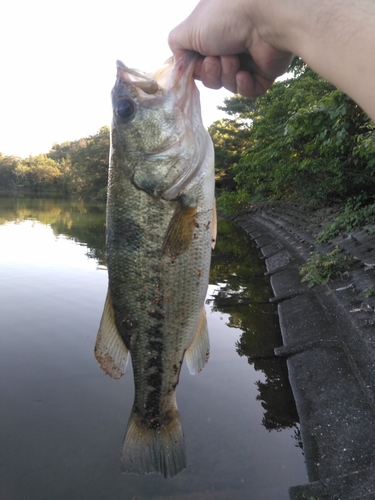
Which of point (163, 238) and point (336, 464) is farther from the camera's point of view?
point (336, 464)

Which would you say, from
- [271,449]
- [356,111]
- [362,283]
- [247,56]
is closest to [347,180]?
[356,111]

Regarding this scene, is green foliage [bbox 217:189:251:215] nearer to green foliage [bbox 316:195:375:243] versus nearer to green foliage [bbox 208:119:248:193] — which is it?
green foliage [bbox 208:119:248:193]

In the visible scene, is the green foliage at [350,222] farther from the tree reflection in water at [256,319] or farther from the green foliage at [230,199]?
the green foliage at [230,199]

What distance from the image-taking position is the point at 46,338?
30.0 ft

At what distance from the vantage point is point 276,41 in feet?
5.86

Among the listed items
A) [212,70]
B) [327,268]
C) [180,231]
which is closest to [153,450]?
[180,231]

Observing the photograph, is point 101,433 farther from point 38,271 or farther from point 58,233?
point 58,233

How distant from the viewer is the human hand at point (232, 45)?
6.15 feet

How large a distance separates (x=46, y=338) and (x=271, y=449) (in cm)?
602

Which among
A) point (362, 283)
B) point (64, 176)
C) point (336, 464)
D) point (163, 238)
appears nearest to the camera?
point (163, 238)

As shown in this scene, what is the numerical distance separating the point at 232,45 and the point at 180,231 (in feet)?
3.59

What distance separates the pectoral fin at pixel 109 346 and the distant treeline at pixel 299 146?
7244 millimetres

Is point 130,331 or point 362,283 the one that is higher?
point 362,283

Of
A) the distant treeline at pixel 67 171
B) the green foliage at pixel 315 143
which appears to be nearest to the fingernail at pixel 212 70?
the green foliage at pixel 315 143
